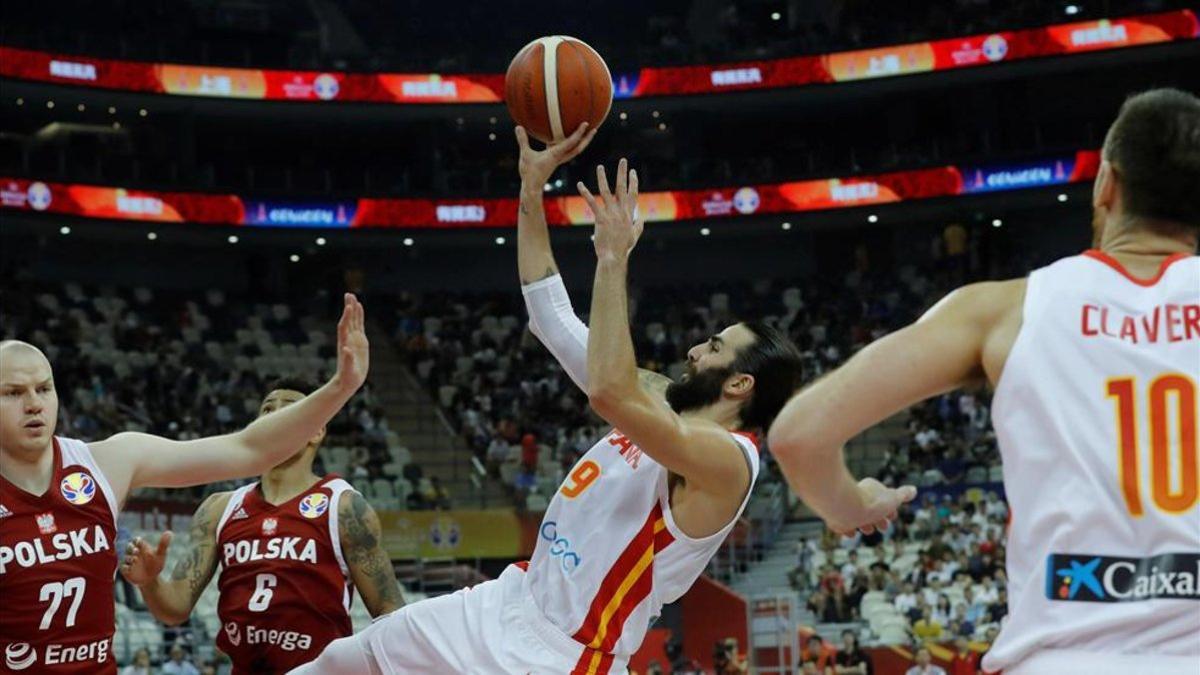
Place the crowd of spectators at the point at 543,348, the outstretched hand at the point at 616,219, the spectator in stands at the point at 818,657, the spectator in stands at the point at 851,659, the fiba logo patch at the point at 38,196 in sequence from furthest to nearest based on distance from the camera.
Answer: the fiba logo patch at the point at 38,196 < the crowd of spectators at the point at 543,348 < the spectator in stands at the point at 851,659 < the spectator in stands at the point at 818,657 < the outstretched hand at the point at 616,219

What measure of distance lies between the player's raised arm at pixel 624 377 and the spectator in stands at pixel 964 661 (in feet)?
45.6

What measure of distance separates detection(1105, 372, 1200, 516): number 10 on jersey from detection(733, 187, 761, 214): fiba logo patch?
110 ft

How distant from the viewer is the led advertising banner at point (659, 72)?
3372cm

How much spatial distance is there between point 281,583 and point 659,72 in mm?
30506

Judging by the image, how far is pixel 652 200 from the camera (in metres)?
36.3

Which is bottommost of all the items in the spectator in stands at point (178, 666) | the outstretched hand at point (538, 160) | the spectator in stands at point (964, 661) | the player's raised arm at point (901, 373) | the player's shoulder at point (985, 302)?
the spectator in stands at point (964, 661)

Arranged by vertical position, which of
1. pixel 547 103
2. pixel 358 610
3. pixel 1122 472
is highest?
pixel 547 103

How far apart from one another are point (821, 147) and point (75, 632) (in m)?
35.1

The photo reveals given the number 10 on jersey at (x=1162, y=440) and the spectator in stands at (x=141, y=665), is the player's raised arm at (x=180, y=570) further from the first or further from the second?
the spectator in stands at (x=141, y=665)

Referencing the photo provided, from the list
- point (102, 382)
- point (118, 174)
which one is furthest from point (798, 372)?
point (118, 174)

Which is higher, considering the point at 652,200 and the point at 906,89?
the point at 906,89

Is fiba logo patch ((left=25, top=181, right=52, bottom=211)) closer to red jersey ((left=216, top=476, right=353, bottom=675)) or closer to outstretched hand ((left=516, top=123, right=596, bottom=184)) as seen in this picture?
red jersey ((left=216, top=476, right=353, bottom=675))

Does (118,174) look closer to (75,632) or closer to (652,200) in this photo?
(652,200)

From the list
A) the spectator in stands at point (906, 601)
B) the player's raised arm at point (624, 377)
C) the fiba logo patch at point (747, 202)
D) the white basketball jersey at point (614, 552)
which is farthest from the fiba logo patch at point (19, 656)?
the fiba logo patch at point (747, 202)
